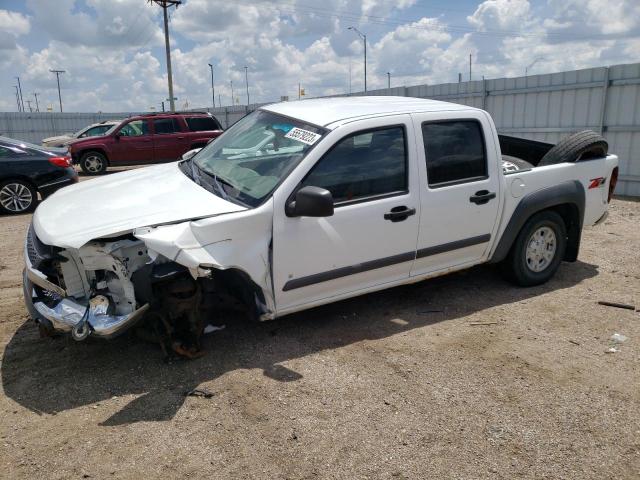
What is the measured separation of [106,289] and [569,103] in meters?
10.6

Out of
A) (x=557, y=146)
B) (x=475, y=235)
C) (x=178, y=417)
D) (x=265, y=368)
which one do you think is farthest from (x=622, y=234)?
(x=178, y=417)

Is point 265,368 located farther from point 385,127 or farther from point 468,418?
point 385,127

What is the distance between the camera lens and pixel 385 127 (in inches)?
161

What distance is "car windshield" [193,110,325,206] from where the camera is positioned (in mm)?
3740

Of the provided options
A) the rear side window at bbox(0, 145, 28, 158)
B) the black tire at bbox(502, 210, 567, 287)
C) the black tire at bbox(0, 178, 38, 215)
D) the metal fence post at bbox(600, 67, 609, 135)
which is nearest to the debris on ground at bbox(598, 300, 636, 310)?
the black tire at bbox(502, 210, 567, 287)

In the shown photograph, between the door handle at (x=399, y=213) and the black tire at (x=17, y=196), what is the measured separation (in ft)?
26.3

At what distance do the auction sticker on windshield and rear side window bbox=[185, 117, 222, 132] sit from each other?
1379 cm

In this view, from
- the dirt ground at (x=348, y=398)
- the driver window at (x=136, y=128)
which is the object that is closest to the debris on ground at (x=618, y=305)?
the dirt ground at (x=348, y=398)

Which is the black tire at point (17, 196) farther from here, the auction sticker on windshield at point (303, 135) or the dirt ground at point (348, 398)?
the auction sticker on windshield at point (303, 135)

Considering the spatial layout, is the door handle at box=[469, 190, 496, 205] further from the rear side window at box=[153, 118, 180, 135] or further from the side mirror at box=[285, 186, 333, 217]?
the rear side window at box=[153, 118, 180, 135]

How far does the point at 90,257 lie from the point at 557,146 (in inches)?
178

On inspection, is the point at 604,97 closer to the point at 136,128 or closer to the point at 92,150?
the point at 136,128

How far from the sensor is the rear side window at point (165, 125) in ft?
55.4

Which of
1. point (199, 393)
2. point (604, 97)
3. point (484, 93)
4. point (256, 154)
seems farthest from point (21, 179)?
point (604, 97)
